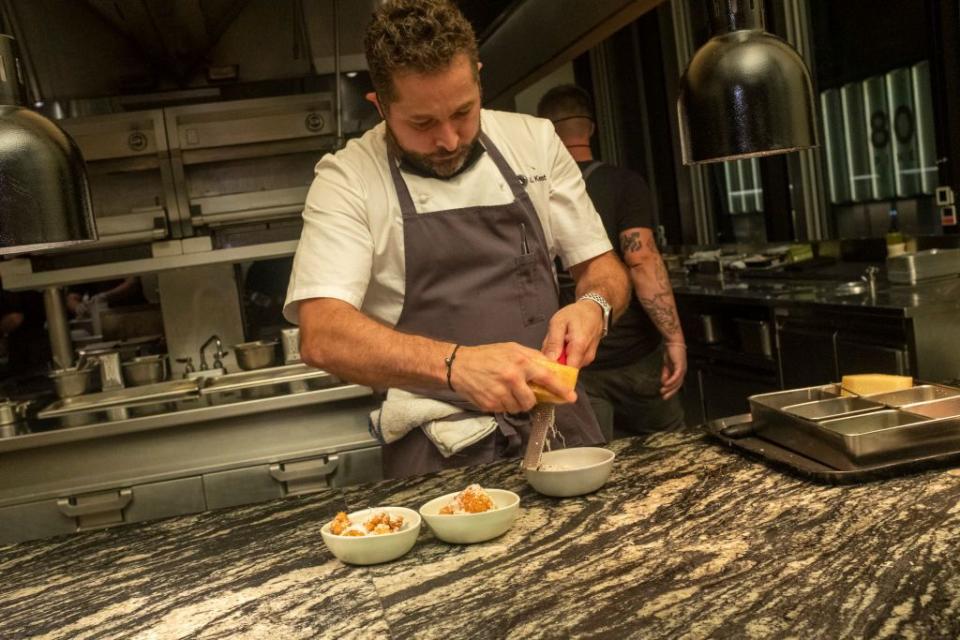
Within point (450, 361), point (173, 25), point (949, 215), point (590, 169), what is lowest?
point (450, 361)

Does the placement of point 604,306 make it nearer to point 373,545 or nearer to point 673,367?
point 373,545

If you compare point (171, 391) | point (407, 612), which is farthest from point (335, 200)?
point (171, 391)

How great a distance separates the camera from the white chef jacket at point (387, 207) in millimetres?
2049

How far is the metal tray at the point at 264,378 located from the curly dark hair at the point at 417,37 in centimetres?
201

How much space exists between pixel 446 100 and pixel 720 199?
516 cm

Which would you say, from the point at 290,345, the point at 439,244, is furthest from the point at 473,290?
the point at 290,345

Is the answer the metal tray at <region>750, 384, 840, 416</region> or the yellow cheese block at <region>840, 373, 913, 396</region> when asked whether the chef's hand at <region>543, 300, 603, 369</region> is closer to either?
the metal tray at <region>750, 384, 840, 416</region>

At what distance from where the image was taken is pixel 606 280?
2279mm

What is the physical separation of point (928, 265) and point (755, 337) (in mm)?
805

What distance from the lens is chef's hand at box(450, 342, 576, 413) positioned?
5.21 feet

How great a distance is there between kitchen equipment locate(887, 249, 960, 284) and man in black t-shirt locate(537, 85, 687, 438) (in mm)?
1032

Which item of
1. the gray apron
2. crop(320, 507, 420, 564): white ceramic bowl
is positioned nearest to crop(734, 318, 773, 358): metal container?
the gray apron

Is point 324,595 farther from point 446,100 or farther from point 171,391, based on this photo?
point 171,391

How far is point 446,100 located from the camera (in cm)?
191
